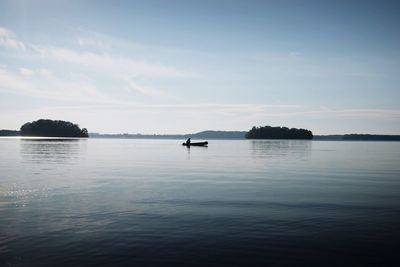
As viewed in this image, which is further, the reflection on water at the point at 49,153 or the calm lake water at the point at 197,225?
the reflection on water at the point at 49,153

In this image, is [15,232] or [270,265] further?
[15,232]

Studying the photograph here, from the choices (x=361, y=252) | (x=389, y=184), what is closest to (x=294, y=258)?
(x=361, y=252)

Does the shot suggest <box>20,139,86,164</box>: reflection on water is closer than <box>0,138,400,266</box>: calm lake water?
No

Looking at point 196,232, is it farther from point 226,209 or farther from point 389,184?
point 389,184

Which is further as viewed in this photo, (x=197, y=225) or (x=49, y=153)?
(x=49, y=153)

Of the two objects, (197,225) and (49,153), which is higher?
(49,153)

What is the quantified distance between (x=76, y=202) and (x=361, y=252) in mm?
14933

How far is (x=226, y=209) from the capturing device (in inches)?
747

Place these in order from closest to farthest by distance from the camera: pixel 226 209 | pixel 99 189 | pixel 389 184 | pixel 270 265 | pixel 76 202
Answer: pixel 270 265
pixel 226 209
pixel 76 202
pixel 99 189
pixel 389 184

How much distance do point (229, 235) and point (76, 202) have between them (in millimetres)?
10334

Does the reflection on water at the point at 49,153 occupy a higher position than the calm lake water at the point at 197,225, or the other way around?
the reflection on water at the point at 49,153

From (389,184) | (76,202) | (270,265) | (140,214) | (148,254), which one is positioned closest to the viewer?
(270,265)

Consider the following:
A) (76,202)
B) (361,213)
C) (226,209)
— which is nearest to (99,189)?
(76,202)

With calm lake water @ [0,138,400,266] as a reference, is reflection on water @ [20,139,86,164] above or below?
above
